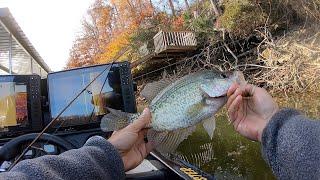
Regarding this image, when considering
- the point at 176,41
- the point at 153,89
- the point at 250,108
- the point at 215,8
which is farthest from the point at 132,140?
the point at 176,41

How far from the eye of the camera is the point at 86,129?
474 centimetres

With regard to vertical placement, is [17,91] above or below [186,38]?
below

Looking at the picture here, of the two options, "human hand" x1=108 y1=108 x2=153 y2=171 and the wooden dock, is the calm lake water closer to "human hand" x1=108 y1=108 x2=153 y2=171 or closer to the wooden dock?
"human hand" x1=108 y1=108 x2=153 y2=171

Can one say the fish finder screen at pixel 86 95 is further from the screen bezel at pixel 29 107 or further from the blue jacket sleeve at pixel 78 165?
the blue jacket sleeve at pixel 78 165

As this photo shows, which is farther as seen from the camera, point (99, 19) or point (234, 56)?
point (99, 19)

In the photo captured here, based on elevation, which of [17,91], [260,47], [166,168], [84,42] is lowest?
[166,168]

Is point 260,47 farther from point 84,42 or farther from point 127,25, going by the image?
point 84,42

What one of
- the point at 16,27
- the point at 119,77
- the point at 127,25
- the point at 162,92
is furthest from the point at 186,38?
the point at 127,25

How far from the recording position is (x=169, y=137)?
241cm

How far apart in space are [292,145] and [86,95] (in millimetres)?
3326

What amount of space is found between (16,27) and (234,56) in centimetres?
783

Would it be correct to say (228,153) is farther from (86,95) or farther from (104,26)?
(104,26)

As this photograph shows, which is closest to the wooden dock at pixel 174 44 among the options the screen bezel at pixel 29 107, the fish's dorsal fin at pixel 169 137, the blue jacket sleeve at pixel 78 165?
the screen bezel at pixel 29 107

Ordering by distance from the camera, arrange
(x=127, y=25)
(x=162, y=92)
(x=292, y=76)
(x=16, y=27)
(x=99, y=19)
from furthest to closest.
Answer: (x=99, y=19)
(x=127, y=25)
(x=292, y=76)
(x=16, y=27)
(x=162, y=92)
